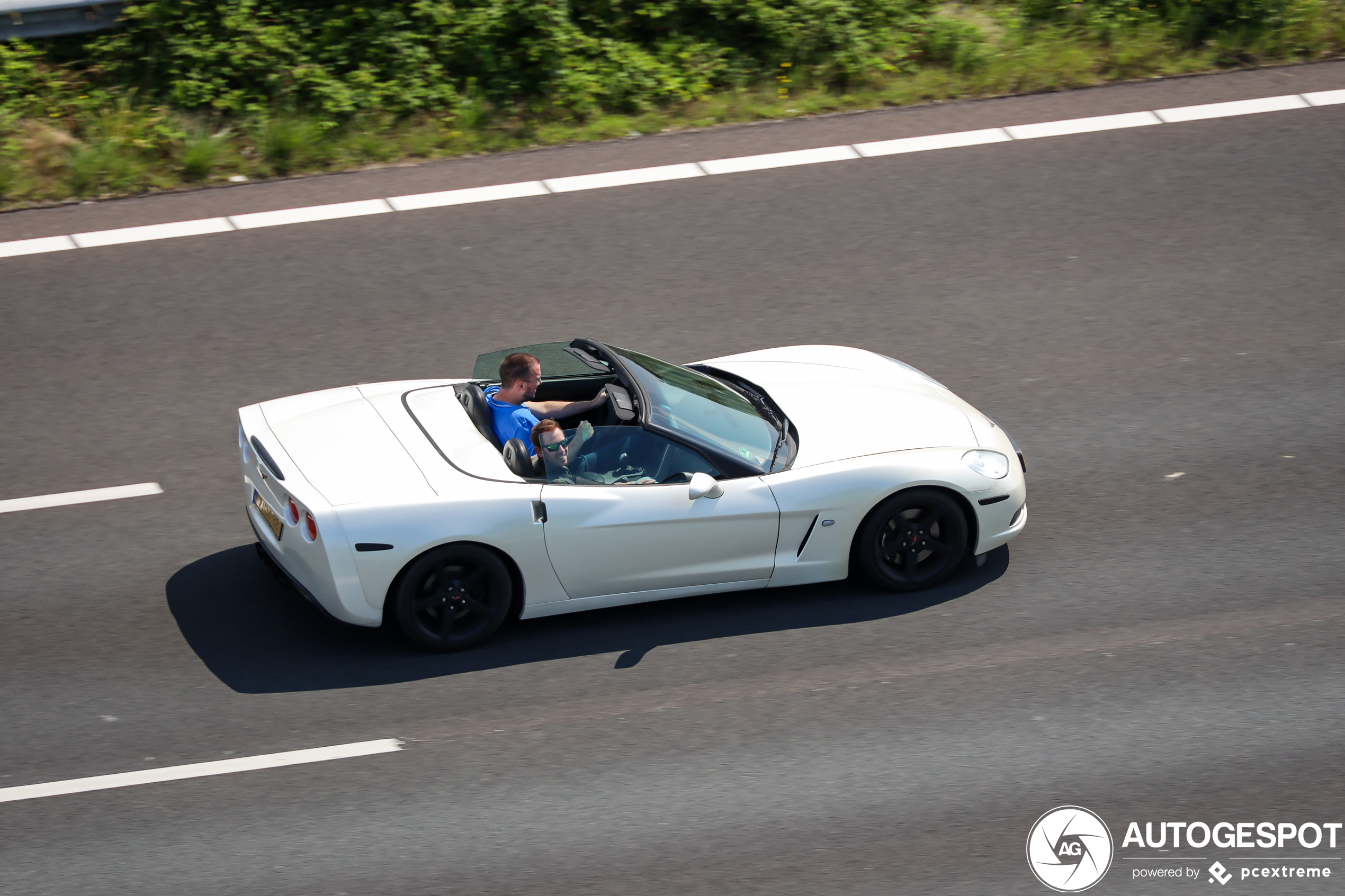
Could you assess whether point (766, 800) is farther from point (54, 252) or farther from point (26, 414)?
point (54, 252)

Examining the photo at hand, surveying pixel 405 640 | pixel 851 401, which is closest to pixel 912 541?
pixel 851 401

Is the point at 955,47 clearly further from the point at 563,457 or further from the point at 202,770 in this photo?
the point at 202,770

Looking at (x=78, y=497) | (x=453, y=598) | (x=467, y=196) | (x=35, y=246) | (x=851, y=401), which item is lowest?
(x=78, y=497)

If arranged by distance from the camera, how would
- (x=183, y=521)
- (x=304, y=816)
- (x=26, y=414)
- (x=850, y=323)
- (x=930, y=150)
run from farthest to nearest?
(x=930, y=150), (x=850, y=323), (x=26, y=414), (x=183, y=521), (x=304, y=816)

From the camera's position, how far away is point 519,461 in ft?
23.3

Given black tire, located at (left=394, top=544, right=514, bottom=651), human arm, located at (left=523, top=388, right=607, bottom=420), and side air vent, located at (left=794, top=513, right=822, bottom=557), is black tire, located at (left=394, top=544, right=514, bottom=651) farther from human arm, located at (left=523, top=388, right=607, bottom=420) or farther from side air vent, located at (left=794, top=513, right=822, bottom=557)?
side air vent, located at (left=794, top=513, right=822, bottom=557)

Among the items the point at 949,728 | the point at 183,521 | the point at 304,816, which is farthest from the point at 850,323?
the point at 304,816

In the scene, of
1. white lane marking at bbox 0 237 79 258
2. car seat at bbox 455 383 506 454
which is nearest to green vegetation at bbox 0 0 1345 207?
white lane marking at bbox 0 237 79 258

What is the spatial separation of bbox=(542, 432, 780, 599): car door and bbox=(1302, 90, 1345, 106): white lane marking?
757 centimetres

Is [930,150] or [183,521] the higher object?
[930,150]

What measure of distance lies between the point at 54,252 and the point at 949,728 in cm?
743

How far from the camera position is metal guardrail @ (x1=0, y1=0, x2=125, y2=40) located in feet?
40.4

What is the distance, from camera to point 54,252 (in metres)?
10.6

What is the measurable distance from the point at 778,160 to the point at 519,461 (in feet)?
17.4
